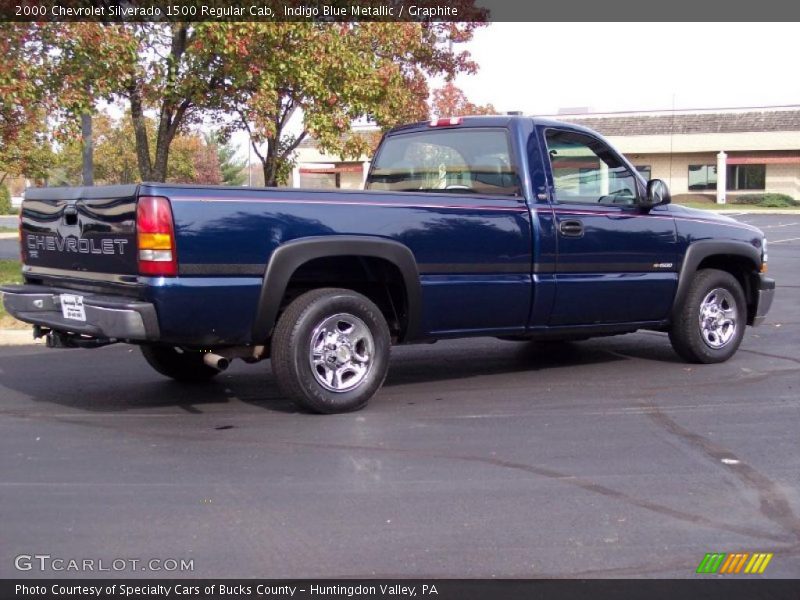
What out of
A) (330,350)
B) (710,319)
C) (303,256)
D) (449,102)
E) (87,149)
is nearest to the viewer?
(303,256)

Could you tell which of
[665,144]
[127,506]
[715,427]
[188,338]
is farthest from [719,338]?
[665,144]

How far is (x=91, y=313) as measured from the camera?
20.0 ft

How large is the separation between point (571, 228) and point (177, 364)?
322 centimetres

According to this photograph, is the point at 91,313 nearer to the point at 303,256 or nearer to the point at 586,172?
the point at 303,256

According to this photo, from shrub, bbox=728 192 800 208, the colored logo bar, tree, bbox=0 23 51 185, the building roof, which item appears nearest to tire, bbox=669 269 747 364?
the colored logo bar

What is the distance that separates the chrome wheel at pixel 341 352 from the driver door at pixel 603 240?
1656mm

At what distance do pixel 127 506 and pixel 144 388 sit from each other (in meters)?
2.98

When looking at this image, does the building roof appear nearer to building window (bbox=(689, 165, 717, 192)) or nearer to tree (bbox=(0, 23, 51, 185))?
building window (bbox=(689, 165, 717, 192))

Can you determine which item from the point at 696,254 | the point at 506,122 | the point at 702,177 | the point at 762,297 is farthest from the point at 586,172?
the point at 702,177

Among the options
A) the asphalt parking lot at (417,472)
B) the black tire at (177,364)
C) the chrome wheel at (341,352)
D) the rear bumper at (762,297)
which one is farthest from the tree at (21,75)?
the rear bumper at (762,297)

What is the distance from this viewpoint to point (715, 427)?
6.43m

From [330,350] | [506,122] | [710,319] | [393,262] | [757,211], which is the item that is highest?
[506,122]

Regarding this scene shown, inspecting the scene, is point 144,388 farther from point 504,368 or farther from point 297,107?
point 297,107

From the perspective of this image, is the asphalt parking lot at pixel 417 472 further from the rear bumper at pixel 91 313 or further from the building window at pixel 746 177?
the building window at pixel 746 177
